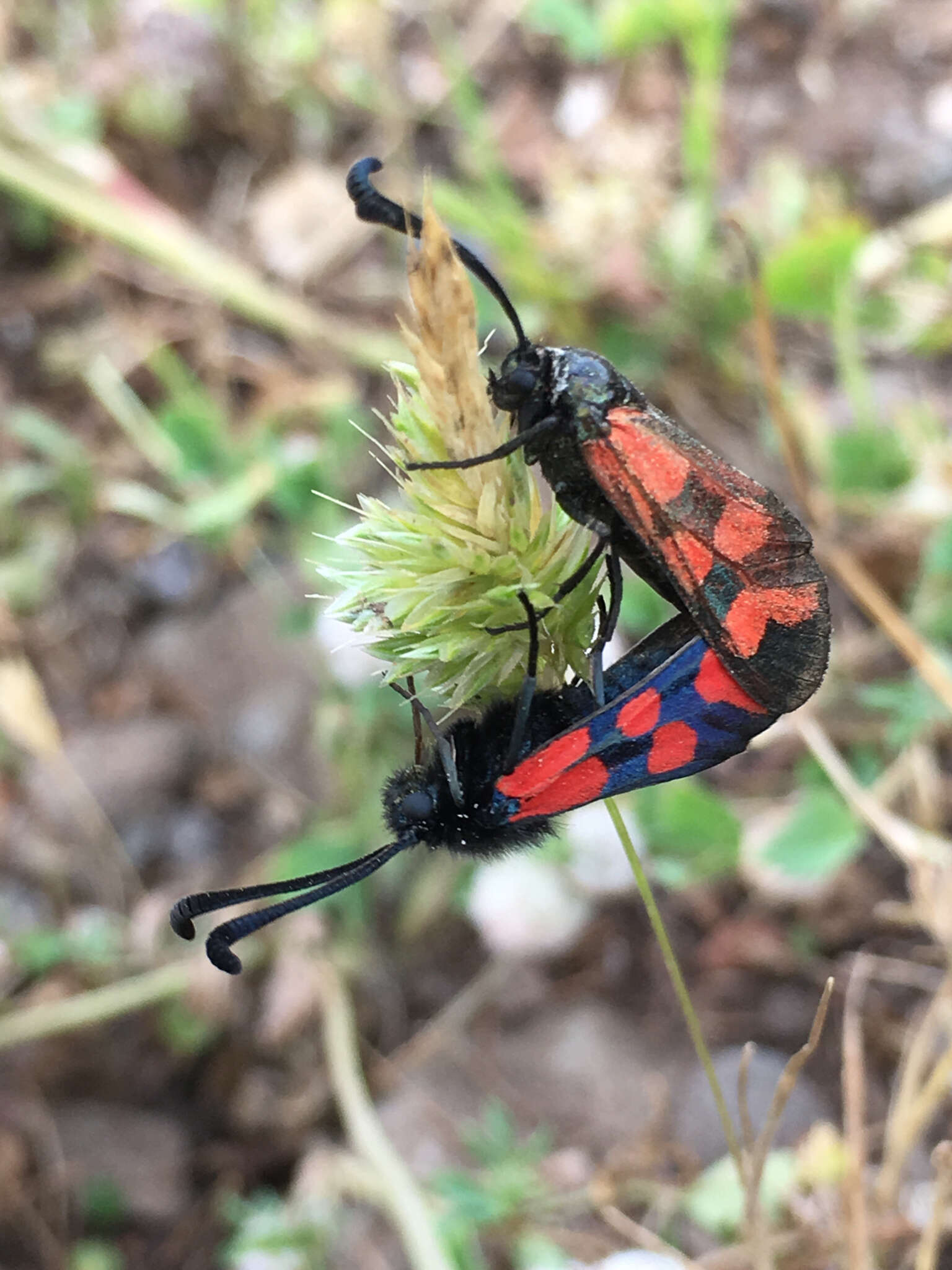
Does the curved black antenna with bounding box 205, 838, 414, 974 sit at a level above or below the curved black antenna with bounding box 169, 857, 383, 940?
below

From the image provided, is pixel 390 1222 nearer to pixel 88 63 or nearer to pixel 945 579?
pixel 945 579

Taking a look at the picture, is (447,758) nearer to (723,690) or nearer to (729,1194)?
(723,690)

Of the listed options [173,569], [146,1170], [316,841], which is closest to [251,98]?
[173,569]

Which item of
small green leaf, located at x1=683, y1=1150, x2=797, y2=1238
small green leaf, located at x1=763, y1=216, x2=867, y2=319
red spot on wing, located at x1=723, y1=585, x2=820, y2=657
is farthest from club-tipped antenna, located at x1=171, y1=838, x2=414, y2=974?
small green leaf, located at x1=763, y1=216, x2=867, y2=319

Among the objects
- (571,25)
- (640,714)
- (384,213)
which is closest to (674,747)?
(640,714)

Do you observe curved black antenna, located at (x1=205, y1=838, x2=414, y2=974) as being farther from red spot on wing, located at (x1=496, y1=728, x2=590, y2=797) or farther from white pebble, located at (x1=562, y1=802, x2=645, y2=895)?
white pebble, located at (x1=562, y1=802, x2=645, y2=895)

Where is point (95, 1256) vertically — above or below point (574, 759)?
below
